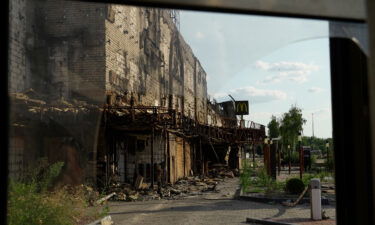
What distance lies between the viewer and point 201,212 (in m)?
12.1

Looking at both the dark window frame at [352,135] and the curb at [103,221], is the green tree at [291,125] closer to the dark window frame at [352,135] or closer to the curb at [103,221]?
the curb at [103,221]

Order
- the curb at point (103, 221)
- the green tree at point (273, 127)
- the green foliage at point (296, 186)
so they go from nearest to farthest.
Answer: the curb at point (103, 221) < the green foliage at point (296, 186) < the green tree at point (273, 127)

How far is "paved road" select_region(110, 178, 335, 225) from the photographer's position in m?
10.6

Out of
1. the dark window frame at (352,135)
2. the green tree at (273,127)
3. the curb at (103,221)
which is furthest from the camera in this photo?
the green tree at (273,127)

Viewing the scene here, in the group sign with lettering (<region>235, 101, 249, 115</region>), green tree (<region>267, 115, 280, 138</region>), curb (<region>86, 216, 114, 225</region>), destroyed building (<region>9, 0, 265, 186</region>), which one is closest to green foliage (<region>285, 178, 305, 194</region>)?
destroyed building (<region>9, 0, 265, 186</region>)

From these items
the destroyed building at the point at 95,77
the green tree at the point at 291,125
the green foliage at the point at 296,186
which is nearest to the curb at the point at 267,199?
the green foliage at the point at 296,186

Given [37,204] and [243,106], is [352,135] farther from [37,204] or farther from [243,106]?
[243,106]

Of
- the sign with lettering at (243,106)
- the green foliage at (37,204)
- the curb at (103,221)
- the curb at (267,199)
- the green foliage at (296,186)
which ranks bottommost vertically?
the curb at (267,199)

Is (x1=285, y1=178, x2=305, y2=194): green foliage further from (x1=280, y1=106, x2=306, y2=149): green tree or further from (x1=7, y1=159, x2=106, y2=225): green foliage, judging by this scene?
(x1=280, y1=106, x2=306, y2=149): green tree

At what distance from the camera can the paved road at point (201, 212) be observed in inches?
416

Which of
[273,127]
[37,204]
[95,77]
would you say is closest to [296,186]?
[95,77]

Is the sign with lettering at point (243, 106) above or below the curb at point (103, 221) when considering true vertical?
above

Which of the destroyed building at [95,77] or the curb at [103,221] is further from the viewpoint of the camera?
the destroyed building at [95,77]
